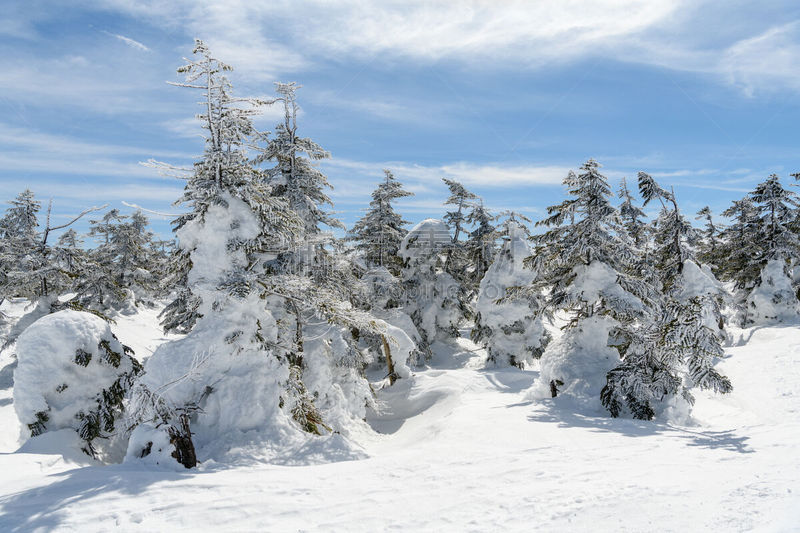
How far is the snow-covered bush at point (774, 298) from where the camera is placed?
26.5 m

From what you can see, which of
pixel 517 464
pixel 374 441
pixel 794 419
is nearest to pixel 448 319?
pixel 374 441

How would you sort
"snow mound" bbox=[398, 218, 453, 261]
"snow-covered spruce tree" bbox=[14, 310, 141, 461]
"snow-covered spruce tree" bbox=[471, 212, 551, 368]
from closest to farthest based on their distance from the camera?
1. "snow-covered spruce tree" bbox=[14, 310, 141, 461]
2. "snow-covered spruce tree" bbox=[471, 212, 551, 368]
3. "snow mound" bbox=[398, 218, 453, 261]

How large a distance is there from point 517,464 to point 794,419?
10557mm

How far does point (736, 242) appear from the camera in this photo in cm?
3075

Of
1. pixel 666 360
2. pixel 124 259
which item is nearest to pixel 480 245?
pixel 666 360

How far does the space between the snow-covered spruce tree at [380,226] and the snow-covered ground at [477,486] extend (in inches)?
625

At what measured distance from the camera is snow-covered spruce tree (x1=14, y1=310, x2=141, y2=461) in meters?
10.8

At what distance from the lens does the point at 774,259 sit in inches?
1079

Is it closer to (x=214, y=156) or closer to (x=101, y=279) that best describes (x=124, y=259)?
(x=101, y=279)

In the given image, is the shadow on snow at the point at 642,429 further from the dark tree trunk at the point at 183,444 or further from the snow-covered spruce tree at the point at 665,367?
the dark tree trunk at the point at 183,444

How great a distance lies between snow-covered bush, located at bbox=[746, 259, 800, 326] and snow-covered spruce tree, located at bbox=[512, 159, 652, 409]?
63.4 feet

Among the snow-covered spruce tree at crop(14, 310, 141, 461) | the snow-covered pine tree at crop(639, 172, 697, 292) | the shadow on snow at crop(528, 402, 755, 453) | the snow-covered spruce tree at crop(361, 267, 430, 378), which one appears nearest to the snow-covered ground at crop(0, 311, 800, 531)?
the shadow on snow at crop(528, 402, 755, 453)

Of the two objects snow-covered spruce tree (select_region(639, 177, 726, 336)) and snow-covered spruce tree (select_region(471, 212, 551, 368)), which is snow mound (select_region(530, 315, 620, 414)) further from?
snow-covered spruce tree (select_region(471, 212, 551, 368))

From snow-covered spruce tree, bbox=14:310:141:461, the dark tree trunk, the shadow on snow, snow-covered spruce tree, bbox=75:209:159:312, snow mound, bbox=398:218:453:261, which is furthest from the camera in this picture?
snow-covered spruce tree, bbox=75:209:159:312
